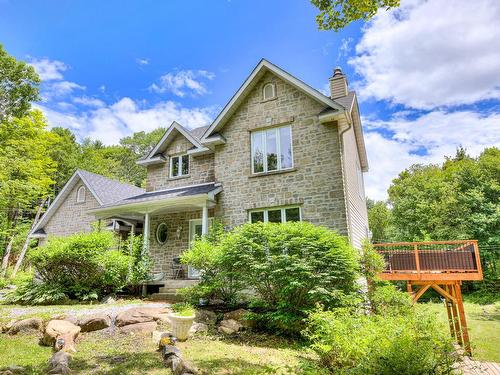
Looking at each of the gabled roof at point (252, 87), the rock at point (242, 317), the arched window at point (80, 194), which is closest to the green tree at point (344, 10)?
the gabled roof at point (252, 87)

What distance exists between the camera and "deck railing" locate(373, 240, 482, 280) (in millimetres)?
10812

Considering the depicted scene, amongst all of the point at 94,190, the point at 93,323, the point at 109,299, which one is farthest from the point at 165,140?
the point at 93,323

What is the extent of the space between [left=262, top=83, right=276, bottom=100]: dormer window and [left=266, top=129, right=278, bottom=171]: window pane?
4.52 ft

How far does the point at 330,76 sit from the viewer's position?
14164 mm

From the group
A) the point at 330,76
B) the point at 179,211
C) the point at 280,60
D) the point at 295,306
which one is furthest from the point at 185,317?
the point at 330,76

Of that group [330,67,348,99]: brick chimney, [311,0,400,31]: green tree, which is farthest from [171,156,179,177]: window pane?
[311,0,400,31]: green tree

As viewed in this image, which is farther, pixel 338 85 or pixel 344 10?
pixel 338 85

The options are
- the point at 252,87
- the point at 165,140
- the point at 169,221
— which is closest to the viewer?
the point at 252,87

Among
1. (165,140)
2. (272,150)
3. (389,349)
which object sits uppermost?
(165,140)

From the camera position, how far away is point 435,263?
11.4m

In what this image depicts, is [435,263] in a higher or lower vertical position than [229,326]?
Result: higher

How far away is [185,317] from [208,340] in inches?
32.5

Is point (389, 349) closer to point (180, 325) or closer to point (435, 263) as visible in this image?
point (180, 325)

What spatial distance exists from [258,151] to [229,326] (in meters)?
6.83
